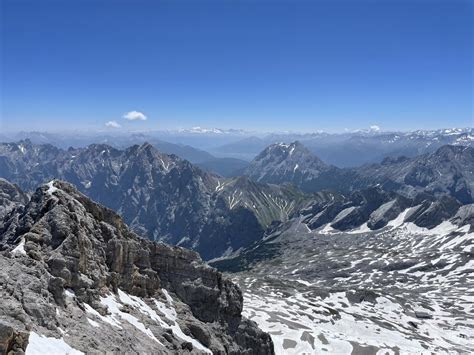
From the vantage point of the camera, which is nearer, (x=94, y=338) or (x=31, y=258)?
(x=94, y=338)

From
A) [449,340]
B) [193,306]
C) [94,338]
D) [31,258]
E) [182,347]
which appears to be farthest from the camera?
[449,340]

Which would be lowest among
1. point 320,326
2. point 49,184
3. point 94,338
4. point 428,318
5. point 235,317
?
point 428,318

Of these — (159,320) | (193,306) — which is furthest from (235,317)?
(159,320)

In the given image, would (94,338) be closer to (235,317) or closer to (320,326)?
(235,317)

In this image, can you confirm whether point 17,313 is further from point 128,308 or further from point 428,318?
point 428,318

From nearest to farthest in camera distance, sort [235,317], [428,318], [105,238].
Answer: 1. [105,238]
2. [235,317]
3. [428,318]

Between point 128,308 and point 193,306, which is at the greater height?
point 128,308

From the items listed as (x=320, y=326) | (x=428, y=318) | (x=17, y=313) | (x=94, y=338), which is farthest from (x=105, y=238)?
(x=428, y=318)
